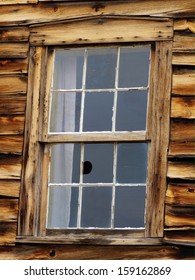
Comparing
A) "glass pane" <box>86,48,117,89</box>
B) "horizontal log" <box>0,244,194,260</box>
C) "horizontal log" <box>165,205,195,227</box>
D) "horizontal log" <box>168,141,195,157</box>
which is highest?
"glass pane" <box>86,48,117,89</box>

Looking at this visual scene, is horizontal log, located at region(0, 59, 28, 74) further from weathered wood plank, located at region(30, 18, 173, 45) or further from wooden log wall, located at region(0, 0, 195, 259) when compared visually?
weathered wood plank, located at region(30, 18, 173, 45)

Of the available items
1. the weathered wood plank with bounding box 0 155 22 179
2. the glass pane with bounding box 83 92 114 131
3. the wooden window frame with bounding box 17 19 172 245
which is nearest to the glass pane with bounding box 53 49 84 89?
the wooden window frame with bounding box 17 19 172 245

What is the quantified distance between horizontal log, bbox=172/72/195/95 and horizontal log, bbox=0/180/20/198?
1519 mm

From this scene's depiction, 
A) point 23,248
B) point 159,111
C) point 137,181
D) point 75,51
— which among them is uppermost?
point 75,51

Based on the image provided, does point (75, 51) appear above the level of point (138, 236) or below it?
above

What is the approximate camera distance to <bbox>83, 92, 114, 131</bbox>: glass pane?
8.50 meters

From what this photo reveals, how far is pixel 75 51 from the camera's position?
28.5 feet

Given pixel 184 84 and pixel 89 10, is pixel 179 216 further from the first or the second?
pixel 89 10

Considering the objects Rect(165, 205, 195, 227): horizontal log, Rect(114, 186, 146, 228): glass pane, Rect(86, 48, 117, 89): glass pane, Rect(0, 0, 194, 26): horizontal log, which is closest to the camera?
Rect(165, 205, 195, 227): horizontal log

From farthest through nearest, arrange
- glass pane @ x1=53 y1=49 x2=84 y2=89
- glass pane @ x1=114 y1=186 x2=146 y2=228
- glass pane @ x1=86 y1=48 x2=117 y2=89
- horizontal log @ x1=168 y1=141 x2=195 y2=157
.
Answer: glass pane @ x1=53 y1=49 x2=84 y2=89, glass pane @ x1=86 y1=48 x2=117 y2=89, glass pane @ x1=114 y1=186 x2=146 y2=228, horizontal log @ x1=168 y1=141 x2=195 y2=157

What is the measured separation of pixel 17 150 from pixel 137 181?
1.05 meters

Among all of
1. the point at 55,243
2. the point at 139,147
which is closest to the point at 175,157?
the point at 139,147

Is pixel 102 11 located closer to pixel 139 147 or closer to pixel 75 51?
pixel 75 51

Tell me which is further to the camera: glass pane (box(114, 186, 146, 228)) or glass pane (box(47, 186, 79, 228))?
glass pane (box(47, 186, 79, 228))
